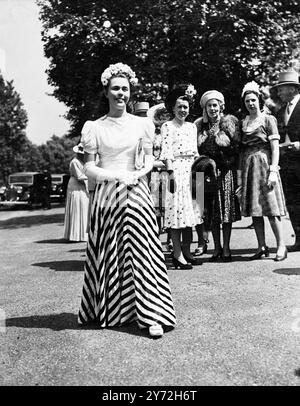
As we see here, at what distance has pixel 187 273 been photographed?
639 centimetres

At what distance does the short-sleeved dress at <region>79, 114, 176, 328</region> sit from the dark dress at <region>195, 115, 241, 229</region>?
2947 millimetres

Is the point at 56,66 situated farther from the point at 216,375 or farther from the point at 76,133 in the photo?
the point at 216,375

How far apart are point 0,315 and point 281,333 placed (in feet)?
7.84

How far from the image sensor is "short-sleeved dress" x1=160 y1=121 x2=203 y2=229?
6.75 meters

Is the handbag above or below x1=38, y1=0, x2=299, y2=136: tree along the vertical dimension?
below

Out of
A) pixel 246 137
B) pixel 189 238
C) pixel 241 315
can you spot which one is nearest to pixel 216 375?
pixel 241 315

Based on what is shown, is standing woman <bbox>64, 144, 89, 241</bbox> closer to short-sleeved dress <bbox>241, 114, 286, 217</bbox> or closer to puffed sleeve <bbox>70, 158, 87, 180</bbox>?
puffed sleeve <bbox>70, 158, 87, 180</bbox>

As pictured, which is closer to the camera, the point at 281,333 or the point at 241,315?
the point at 281,333

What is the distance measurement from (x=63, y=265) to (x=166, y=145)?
229 centimetres

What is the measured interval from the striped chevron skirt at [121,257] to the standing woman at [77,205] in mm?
6358

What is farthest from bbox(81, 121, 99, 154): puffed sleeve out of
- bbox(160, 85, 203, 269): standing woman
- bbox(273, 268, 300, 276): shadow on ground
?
bbox(273, 268, 300, 276): shadow on ground

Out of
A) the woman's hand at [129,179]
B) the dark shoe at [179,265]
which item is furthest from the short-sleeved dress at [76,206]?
the woman's hand at [129,179]

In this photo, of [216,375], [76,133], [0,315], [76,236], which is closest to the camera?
[216,375]

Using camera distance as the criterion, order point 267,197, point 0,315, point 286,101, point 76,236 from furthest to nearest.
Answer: point 76,236 < point 286,101 < point 267,197 < point 0,315
